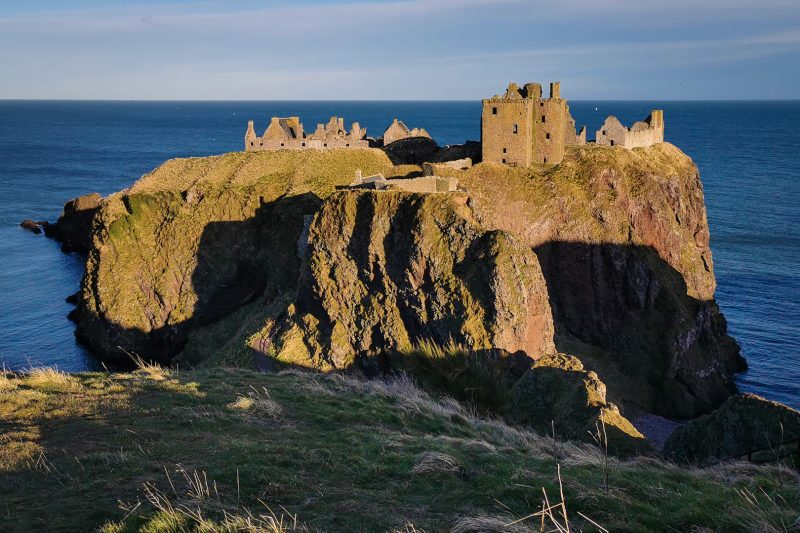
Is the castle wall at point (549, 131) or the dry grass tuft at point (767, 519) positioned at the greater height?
the castle wall at point (549, 131)

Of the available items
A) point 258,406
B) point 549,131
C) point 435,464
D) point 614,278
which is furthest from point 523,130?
point 435,464

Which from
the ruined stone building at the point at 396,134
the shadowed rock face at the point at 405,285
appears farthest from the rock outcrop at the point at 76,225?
the shadowed rock face at the point at 405,285

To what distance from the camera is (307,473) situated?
12.9m

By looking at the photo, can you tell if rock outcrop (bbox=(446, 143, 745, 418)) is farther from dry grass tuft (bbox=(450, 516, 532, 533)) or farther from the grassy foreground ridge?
dry grass tuft (bbox=(450, 516, 532, 533))

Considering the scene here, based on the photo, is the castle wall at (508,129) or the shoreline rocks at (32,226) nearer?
the castle wall at (508,129)

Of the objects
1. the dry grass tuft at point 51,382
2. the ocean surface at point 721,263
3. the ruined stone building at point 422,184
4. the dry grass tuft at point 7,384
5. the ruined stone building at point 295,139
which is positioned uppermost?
the ruined stone building at point 295,139

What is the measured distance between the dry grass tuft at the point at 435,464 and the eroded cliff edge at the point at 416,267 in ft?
80.0

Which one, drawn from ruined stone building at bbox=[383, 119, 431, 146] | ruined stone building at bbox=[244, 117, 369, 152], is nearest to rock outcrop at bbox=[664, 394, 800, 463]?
ruined stone building at bbox=[383, 119, 431, 146]

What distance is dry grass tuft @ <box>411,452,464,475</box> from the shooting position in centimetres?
1302

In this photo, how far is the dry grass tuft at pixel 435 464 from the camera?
42.7 ft

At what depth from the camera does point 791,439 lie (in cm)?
1800

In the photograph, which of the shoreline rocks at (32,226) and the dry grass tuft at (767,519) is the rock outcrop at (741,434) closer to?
the dry grass tuft at (767,519)

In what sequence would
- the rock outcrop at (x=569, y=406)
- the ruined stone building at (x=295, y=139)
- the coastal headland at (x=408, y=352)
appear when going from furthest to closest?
the ruined stone building at (x=295, y=139)
the rock outcrop at (x=569, y=406)
the coastal headland at (x=408, y=352)

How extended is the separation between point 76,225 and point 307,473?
87.3 metres
